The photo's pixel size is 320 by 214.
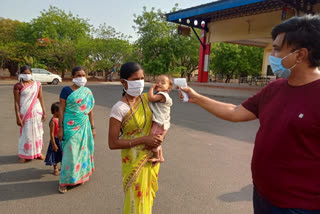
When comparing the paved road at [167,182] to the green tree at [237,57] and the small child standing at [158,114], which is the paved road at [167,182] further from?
the green tree at [237,57]

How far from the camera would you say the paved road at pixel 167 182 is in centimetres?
310

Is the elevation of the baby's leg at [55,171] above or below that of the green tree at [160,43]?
below

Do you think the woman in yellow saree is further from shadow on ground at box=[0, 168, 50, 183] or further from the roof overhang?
the roof overhang

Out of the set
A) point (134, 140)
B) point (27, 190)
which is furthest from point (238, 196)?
point (27, 190)

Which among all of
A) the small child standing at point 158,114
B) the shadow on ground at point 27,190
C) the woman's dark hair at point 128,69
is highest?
the woman's dark hair at point 128,69

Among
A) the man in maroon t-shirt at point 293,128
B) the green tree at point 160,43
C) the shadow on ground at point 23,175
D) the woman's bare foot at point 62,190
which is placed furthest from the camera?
the green tree at point 160,43

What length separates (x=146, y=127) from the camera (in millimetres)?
2146

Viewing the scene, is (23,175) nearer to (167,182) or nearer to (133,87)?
(167,182)

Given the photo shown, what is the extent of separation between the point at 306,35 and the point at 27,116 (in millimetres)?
4413

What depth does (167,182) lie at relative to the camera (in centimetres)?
377

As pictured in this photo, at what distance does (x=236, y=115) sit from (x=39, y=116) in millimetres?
3823

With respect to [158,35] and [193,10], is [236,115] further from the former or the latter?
[158,35]

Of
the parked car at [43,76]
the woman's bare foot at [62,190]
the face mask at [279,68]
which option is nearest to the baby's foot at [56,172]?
the woman's bare foot at [62,190]

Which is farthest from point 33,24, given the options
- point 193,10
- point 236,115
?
point 236,115
